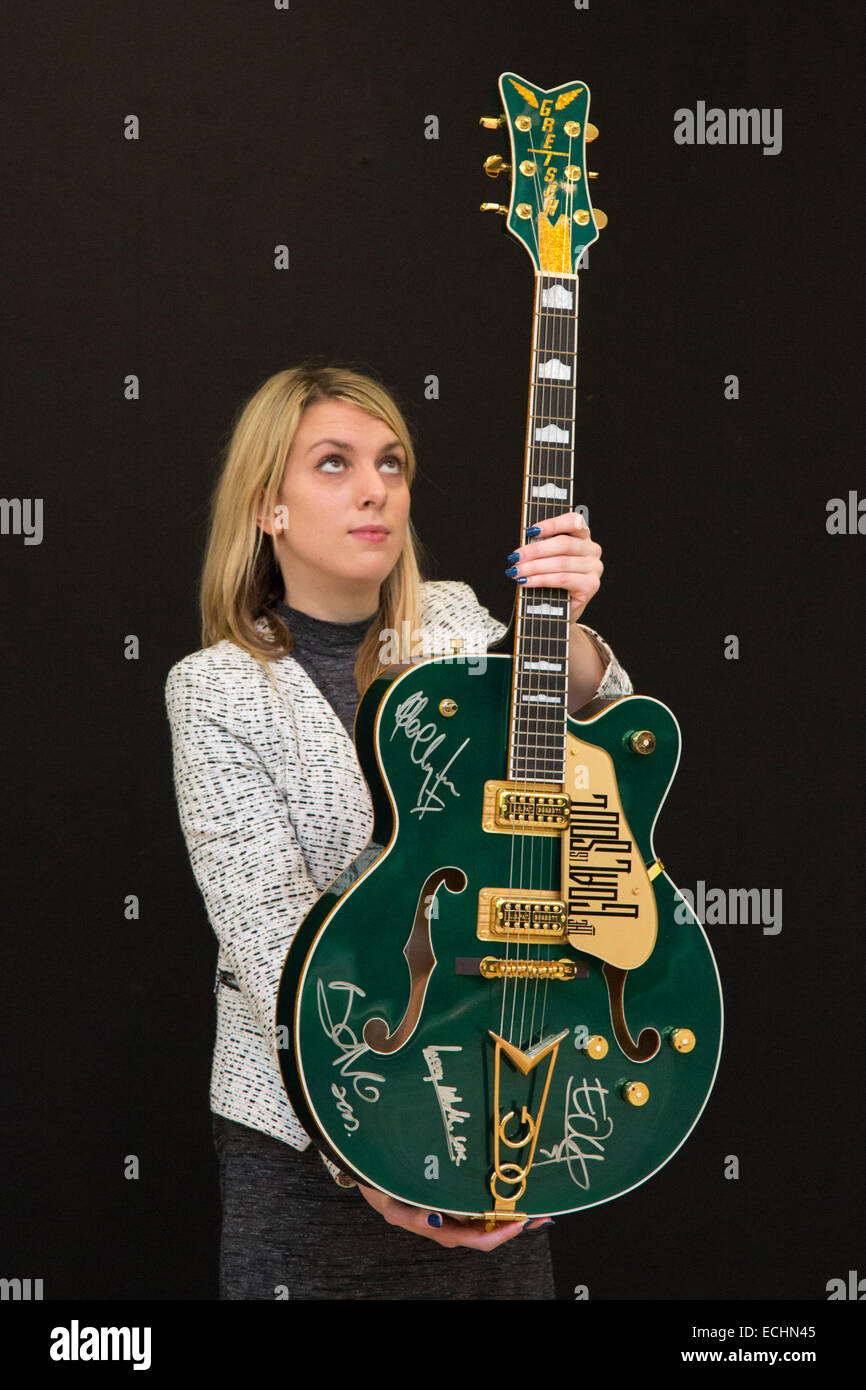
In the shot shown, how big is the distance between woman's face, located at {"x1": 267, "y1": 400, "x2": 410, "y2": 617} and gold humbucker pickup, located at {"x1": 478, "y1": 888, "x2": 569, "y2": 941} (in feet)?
1.54

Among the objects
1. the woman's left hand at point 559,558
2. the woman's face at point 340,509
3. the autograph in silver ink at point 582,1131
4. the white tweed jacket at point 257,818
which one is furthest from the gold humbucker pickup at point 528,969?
the woman's face at point 340,509

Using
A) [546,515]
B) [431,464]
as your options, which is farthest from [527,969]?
[431,464]

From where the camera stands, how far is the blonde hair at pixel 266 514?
1.76 metres

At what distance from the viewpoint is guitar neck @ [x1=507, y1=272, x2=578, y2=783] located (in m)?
1.46

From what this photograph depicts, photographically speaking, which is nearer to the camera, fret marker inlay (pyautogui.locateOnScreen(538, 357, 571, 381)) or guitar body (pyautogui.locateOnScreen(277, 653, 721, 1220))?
guitar body (pyautogui.locateOnScreen(277, 653, 721, 1220))

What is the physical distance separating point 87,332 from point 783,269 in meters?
1.26

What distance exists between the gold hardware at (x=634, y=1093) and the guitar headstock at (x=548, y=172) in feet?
2.76

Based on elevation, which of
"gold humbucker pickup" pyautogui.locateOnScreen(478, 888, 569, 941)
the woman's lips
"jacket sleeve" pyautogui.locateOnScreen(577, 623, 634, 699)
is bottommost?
"gold humbucker pickup" pyautogui.locateOnScreen(478, 888, 569, 941)

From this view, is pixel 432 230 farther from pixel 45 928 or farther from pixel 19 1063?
pixel 19 1063

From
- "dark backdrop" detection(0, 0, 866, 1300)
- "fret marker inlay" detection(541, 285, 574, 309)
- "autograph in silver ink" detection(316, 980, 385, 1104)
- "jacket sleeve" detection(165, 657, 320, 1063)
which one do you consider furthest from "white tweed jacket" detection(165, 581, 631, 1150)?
"dark backdrop" detection(0, 0, 866, 1300)

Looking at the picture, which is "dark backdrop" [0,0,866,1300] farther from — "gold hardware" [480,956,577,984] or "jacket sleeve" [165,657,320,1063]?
"gold hardware" [480,956,577,984]

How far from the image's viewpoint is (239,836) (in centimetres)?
153

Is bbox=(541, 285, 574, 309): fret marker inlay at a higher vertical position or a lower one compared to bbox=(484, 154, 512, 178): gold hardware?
lower

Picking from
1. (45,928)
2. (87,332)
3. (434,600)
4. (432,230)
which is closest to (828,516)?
(432,230)
